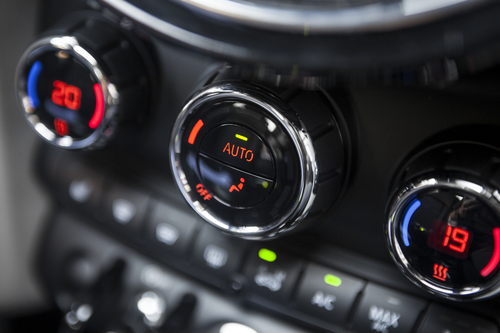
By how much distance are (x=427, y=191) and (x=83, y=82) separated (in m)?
0.33

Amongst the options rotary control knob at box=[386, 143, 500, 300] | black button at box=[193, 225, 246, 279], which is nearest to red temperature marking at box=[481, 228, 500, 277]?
rotary control knob at box=[386, 143, 500, 300]

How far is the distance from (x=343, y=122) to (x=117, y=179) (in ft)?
0.91

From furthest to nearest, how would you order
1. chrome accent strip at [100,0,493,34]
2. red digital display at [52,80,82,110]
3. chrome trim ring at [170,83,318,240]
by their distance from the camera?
red digital display at [52,80,82,110], chrome trim ring at [170,83,318,240], chrome accent strip at [100,0,493,34]

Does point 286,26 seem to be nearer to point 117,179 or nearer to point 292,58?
point 292,58

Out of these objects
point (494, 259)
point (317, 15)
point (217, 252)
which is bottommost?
point (217, 252)

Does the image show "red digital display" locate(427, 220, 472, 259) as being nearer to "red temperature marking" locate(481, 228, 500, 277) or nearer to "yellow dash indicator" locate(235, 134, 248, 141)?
"red temperature marking" locate(481, 228, 500, 277)

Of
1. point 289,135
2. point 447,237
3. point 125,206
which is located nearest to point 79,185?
point 125,206

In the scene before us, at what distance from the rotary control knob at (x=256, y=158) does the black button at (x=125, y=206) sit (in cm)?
13

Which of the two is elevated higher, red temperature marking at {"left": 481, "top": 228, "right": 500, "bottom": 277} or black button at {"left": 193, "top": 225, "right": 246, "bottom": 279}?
red temperature marking at {"left": 481, "top": 228, "right": 500, "bottom": 277}

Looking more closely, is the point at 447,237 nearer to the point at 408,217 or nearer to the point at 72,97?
the point at 408,217

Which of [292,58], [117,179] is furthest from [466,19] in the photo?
[117,179]

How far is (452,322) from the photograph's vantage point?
40 centimetres

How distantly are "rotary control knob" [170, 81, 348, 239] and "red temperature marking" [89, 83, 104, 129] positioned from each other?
0.33ft

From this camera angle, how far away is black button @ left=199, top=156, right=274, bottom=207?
0.37 meters
